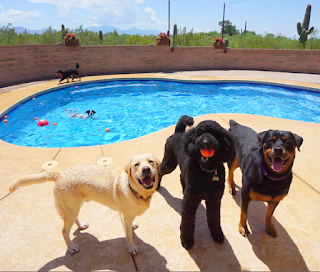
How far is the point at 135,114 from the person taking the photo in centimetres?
952

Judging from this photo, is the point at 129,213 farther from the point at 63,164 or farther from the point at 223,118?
the point at 223,118

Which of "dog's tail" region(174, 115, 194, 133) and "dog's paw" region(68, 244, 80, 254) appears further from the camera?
"dog's tail" region(174, 115, 194, 133)

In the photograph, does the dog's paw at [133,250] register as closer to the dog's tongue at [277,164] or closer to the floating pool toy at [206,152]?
the floating pool toy at [206,152]

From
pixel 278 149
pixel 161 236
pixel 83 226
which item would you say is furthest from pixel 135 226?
pixel 278 149

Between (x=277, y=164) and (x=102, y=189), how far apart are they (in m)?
1.95

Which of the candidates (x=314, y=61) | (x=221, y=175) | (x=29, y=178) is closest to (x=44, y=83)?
(x=29, y=178)

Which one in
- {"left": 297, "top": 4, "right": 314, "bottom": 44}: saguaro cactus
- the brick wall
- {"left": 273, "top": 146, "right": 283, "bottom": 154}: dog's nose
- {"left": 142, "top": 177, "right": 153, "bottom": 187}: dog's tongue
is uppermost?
{"left": 297, "top": 4, "right": 314, "bottom": 44}: saguaro cactus

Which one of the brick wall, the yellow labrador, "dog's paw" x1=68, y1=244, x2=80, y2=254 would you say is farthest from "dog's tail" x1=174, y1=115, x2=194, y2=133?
the brick wall

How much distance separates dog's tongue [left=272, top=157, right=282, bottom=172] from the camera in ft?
7.38

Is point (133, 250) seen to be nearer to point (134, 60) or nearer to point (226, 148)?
point (226, 148)

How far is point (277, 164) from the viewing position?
7.44 ft

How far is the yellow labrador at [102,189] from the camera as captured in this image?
229 centimetres

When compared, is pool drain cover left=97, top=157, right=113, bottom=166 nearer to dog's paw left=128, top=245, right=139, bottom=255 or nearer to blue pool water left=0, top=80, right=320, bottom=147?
dog's paw left=128, top=245, right=139, bottom=255

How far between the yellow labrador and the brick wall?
1200 cm
